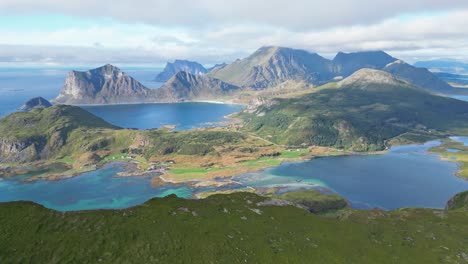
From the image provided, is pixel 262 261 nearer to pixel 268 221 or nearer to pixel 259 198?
pixel 268 221

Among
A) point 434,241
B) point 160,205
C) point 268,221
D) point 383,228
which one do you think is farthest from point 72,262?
point 434,241

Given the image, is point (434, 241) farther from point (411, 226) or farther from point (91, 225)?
point (91, 225)

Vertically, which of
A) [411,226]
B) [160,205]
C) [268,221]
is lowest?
[411,226]

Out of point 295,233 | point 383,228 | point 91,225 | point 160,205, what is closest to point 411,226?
point 383,228

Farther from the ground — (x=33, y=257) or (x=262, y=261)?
(x=33, y=257)

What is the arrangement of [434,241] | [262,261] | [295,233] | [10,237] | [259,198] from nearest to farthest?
1. [10,237]
2. [262,261]
3. [295,233]
4. [434,241]
5. [259,198]

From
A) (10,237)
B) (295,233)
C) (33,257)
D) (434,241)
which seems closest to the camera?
(33,257)

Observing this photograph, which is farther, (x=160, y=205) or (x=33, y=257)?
(x=160, y=205)
